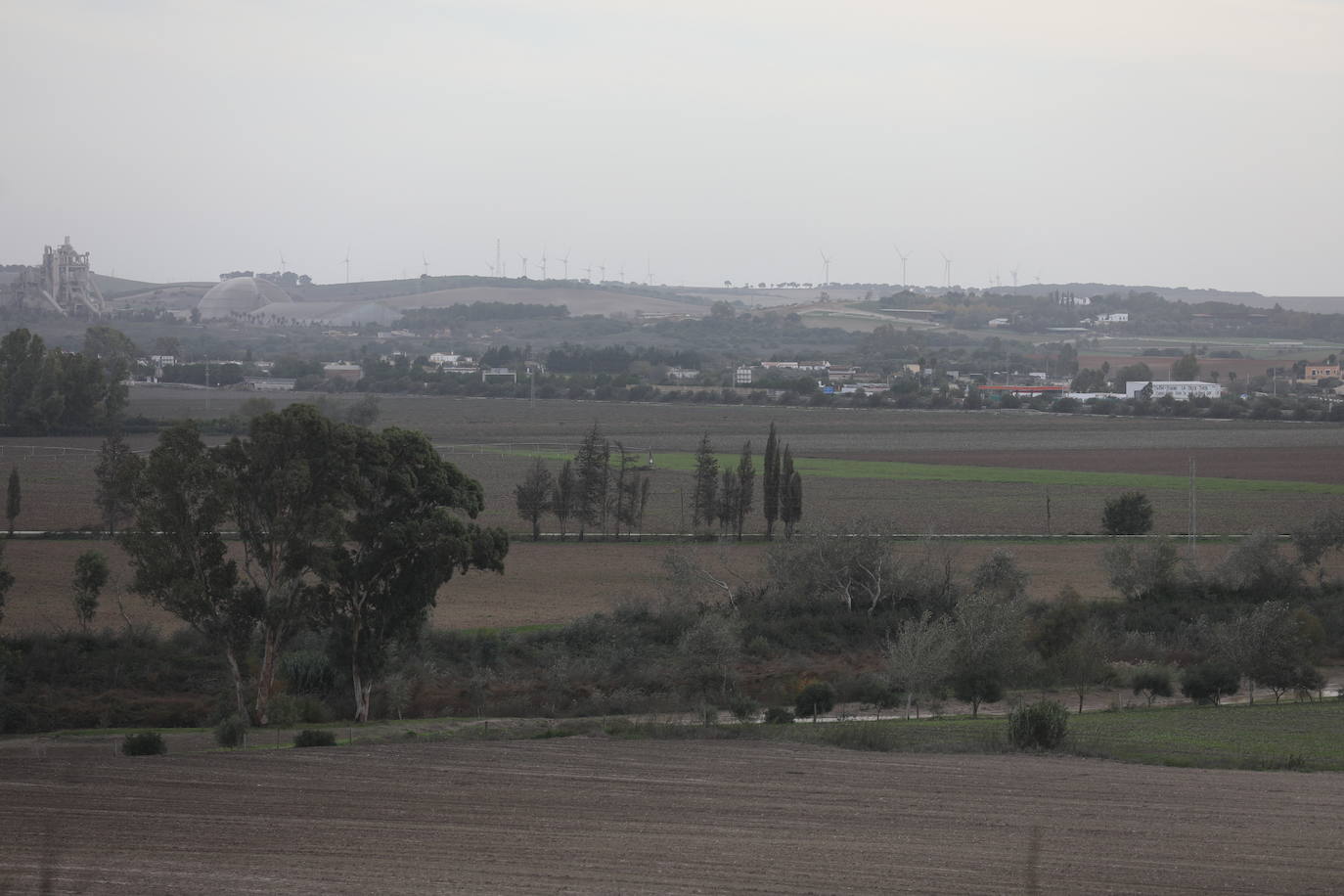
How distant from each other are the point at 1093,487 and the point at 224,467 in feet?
137

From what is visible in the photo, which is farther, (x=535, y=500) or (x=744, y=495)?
(x=535, y=500)

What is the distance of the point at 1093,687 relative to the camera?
27.0 meters

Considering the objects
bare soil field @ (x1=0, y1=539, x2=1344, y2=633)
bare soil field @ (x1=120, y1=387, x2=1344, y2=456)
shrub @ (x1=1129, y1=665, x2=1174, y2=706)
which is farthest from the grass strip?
shrub @ (x1=1129, y1=665, x2=1174, y2=706)

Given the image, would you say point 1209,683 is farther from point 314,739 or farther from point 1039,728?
point 314,739

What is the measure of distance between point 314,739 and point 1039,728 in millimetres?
10766

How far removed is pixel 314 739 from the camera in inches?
806

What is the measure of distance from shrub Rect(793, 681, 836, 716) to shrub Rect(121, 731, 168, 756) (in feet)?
35.7

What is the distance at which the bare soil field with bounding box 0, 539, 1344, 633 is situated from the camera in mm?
30828

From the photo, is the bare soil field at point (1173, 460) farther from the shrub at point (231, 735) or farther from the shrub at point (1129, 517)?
the shrub at point (231, 735)

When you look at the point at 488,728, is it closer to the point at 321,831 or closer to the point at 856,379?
the point at 321,831

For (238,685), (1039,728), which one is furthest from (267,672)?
(1039,728)

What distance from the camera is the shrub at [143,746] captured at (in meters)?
19.5

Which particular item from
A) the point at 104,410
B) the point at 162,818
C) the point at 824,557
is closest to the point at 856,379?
the point at 104,410

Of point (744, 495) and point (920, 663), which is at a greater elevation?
point (744, 495)
